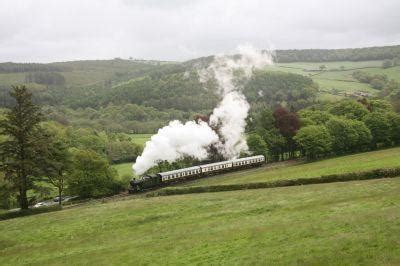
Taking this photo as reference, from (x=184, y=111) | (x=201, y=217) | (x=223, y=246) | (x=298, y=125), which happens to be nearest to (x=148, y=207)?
(x=201, y=217)

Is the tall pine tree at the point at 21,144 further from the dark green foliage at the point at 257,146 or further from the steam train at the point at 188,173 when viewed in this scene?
the dark green foliage at the point at 257,146

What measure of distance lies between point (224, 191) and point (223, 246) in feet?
70.9

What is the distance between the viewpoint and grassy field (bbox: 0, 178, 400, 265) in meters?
20.8

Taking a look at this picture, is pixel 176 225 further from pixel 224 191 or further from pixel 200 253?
pixel 224 191

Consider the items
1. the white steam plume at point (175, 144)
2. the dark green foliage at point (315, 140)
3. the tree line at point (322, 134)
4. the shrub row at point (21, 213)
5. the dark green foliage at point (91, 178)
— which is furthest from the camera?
the tree line at point (322, 134)

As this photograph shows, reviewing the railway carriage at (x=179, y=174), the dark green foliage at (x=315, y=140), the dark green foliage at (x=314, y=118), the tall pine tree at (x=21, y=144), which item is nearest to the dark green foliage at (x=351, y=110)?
the dark green foliage at (x=314, y=118)

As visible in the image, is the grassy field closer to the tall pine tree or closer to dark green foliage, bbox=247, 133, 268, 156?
the tall pine tree

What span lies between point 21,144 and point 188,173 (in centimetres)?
2315

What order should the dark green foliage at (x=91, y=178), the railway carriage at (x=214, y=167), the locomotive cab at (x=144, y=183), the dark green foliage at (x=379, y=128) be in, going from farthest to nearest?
the dark green foliage at (x=379, y=128) → the railway carriage at (x=214, y=167) → the dark green foliage at (x=91, y=178) → the locomotive cab at (x=144, y=183)

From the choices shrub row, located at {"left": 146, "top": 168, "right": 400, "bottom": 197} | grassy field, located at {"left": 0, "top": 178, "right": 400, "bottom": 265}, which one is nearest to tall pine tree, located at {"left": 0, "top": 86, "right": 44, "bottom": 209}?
grassy field, located at {"left": 0, "top": 178, "right": 400, "bottom": 265}

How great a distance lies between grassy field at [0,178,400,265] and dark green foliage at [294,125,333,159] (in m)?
31.3

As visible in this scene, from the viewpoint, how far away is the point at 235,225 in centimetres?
2906

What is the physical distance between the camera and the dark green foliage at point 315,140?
70312mm

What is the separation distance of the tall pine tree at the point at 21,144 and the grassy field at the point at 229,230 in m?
5.37
